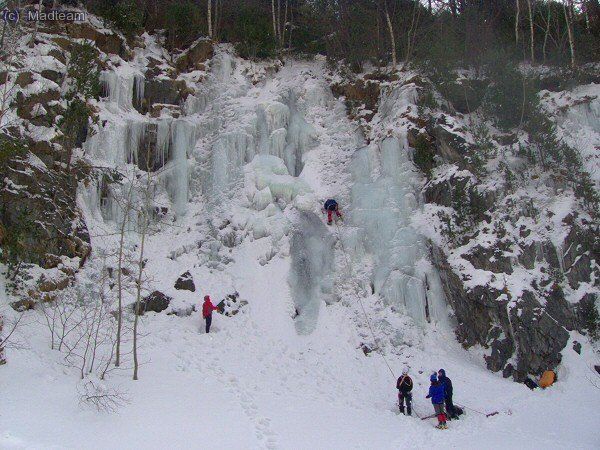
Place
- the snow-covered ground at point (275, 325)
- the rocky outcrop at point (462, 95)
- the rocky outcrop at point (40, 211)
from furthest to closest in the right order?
the rocky outcrop at point (462, 95), the rocky outcrop at point (40, 211), the snow-covered ground at point (275, 325)

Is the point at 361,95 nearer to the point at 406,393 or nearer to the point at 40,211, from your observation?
the point at 40,211

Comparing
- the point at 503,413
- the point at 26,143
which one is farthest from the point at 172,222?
the point at 503,413

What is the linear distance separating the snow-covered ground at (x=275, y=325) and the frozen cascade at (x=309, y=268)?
6cm

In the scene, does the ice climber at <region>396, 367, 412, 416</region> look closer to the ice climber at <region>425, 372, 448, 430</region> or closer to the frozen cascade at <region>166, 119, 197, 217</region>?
the ice climber at <region>425, 372, 448, 430</region>

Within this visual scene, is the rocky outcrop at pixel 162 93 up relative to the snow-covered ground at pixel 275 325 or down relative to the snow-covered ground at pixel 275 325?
up

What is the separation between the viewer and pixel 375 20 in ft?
73.2

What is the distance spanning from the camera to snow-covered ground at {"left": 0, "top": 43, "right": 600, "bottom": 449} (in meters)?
8.02

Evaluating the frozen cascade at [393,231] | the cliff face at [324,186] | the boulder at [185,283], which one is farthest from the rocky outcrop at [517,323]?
the boulder at [185,283]

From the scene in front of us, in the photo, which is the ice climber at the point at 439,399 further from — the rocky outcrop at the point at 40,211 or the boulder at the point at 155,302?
the rocky outcrop at the point at 40,211

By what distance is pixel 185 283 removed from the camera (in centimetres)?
1417

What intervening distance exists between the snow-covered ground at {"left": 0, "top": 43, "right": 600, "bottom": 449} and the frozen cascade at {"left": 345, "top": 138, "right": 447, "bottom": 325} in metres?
0.07

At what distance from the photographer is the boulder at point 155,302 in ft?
43.2

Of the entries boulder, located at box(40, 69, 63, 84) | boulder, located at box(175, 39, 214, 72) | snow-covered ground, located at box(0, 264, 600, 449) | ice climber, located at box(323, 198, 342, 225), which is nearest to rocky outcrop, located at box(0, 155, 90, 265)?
snow-covered ground, located at box(0, 264, 600, 449)

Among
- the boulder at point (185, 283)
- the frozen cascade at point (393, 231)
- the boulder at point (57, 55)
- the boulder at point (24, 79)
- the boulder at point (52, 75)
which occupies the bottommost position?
the boulder at point (185, 283)
